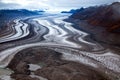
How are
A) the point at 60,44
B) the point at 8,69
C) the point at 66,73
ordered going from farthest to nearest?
1. the point at 60,44
2. the point at 8,69
3. the point at 66,73

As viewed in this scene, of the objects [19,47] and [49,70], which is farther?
[19,47]

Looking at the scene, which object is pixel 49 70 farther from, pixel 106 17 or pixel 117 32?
pixel 106 17

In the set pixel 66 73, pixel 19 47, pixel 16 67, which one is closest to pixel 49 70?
pixel 66 73

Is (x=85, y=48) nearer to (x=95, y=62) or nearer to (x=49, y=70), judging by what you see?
(x=95, y=62)

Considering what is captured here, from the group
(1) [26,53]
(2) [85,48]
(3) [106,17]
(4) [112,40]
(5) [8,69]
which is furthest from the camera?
(3) [106,17]

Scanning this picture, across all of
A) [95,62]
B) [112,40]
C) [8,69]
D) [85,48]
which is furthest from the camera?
[112,40]

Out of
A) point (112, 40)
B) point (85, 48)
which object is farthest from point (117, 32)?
point (85, 48)

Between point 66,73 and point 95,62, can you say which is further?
point 95,62

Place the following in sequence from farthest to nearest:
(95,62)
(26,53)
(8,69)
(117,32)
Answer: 1. (117,32)
2. (26,53)
3. (95,62)
4. (8,69)
